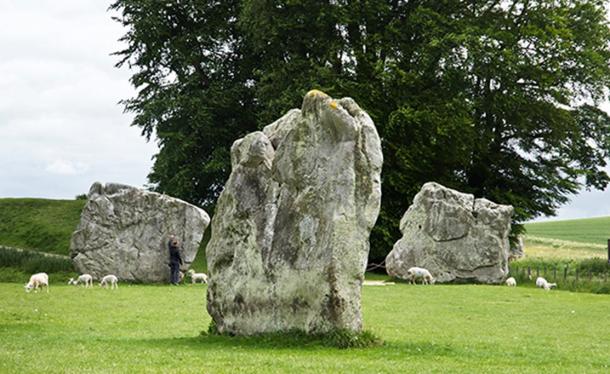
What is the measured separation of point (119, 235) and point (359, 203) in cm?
2238

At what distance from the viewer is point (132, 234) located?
36.4 metres

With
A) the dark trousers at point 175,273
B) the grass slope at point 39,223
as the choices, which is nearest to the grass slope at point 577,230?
the grass slope at point 39,223

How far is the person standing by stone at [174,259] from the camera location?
1398 inches

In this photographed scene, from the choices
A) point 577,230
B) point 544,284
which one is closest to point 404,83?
point 544,284

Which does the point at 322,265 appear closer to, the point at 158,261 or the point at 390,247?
the point at 158,261

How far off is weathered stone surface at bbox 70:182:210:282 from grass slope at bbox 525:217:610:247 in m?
46.5

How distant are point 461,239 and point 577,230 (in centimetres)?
5999

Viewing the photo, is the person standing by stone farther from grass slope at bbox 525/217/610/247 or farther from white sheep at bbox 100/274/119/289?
grass slope at bbox 525/217/610/247

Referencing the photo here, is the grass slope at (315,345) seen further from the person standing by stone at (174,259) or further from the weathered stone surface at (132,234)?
the weathered stone surface at (132,234)

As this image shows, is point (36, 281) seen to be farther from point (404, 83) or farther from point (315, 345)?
point (404, 83)

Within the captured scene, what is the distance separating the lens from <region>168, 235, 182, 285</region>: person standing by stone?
35.5 m

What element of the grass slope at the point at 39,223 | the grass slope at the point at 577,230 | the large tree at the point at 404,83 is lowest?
the grass slope at the point at 39,223

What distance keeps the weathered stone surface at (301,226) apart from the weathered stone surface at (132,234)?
63.8 ft

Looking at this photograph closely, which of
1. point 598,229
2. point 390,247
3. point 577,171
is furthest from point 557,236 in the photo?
point 390,247
